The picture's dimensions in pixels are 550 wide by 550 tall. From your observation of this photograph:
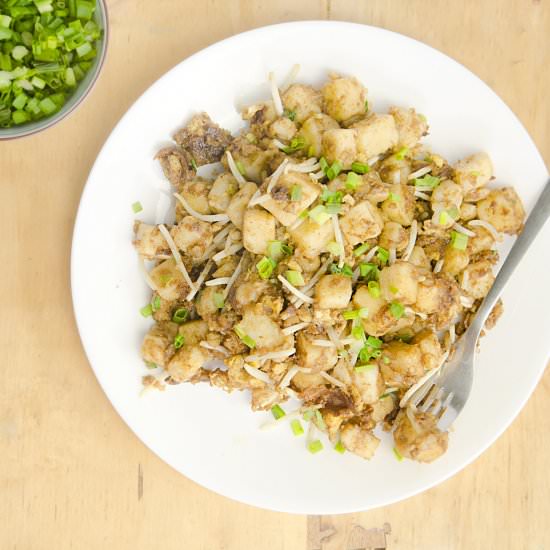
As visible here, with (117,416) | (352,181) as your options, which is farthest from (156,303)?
(352,181)

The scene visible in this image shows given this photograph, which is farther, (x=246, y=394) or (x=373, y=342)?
(x=246, y=394)

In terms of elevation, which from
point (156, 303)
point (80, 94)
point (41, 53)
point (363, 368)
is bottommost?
point (363, 368)

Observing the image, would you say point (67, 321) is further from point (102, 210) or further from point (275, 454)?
point (275, 454)

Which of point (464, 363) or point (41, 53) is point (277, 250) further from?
point (41, 53)

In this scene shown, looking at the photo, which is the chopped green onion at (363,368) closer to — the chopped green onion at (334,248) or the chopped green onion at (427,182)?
the chopped green onion at (334,248)

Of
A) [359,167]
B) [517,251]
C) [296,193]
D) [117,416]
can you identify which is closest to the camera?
[296,193]

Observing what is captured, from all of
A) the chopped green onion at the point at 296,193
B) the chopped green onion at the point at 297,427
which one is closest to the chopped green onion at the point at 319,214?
the chopped green onion at the point at 296,193

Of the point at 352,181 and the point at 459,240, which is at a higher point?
the point at 352,181

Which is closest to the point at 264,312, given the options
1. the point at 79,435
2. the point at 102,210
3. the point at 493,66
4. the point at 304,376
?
the point at 304,376
